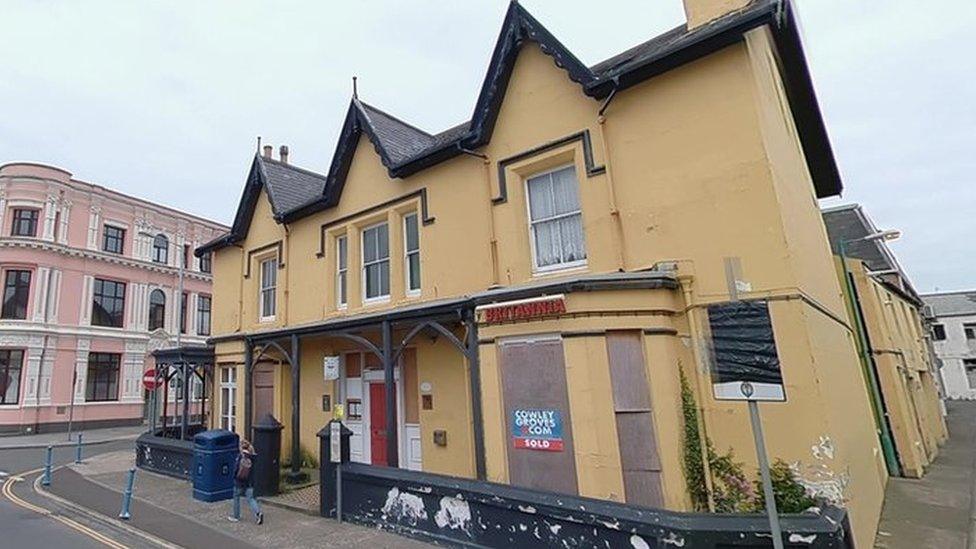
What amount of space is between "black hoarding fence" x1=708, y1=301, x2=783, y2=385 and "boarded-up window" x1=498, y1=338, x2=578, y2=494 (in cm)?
269

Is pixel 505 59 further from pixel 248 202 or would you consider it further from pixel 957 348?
pixel 957 348

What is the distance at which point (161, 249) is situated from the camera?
3512cm

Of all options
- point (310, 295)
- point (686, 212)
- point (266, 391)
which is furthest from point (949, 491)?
point (266, 391)

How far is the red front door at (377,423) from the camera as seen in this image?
474 inches

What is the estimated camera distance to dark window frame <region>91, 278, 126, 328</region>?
31.0 m

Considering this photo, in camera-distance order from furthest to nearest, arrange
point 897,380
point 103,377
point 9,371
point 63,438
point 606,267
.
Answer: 1. point 103,377
2. point 9,371
3. point 63,438
4. point 897,380
5. point 606,267

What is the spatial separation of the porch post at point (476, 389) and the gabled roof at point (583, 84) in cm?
380

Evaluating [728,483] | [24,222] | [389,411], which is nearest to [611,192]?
[728,483]

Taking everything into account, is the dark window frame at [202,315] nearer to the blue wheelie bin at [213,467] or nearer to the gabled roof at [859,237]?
the blue wheelie bin at [213,467]

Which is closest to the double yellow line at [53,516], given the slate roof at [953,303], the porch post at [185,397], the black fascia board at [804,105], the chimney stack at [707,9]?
the porch post at [185,397]

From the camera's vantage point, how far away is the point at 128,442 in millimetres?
23438

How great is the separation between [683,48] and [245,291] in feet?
46.1

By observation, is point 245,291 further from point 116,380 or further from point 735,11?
point 116,380

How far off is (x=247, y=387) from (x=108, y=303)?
25.5m
